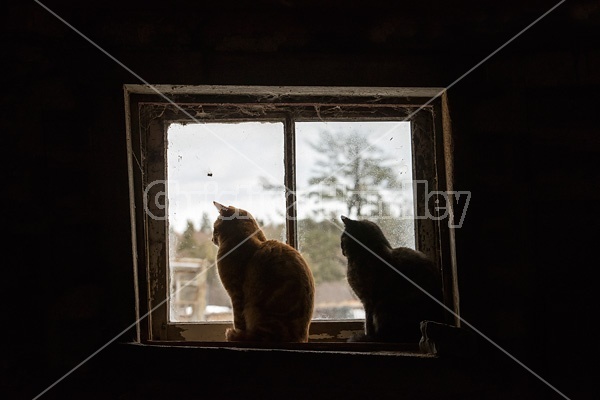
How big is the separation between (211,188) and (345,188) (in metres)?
0.46

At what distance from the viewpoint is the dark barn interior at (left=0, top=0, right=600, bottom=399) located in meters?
1.25

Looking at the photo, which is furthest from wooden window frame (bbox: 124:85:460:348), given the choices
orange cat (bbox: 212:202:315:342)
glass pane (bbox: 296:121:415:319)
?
orange cat (bbox: 212:202:315:342)

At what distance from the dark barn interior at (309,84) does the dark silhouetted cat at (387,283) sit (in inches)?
5.5

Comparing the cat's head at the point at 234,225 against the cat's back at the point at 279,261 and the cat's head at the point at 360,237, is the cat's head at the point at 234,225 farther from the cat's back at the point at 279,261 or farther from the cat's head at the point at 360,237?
the cat's head at the point at 360,237

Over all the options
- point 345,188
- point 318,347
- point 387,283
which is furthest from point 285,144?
point 318,347

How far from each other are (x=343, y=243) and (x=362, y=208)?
20 centimetres

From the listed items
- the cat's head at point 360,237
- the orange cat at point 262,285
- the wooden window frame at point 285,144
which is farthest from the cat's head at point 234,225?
the cat's head at point 360,237

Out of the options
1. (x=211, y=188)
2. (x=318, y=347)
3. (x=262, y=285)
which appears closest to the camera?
(x=318, y=347)

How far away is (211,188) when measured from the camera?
1.72m

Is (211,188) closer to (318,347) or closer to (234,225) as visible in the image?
(234,225)

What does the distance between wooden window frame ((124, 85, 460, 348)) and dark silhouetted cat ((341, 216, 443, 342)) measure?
80 mm

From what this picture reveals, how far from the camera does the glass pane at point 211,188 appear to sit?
1690mm

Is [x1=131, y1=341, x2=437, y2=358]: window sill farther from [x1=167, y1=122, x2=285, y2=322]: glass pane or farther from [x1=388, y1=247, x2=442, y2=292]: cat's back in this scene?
[x1=167, y1=122, x2=285, y2=322]: glass pane

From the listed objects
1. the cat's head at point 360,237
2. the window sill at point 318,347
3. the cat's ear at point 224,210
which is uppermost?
the cat's ear at point 224,210
